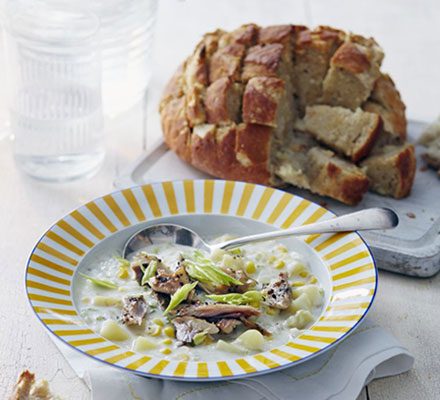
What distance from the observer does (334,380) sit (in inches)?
90.0

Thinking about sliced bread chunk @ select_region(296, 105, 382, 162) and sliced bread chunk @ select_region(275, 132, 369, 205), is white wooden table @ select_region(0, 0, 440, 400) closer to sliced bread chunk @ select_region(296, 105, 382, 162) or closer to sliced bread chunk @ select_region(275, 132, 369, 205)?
sliced bread chunk @ select_region(275, 132, 369, 205)

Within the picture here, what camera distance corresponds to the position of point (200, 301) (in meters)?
2.44

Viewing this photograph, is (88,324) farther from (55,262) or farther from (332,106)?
(332,106)

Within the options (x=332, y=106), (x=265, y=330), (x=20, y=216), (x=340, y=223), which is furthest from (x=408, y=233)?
(x=20, y=216)

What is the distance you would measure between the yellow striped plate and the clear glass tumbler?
610 mm

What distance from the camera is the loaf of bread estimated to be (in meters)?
3.25

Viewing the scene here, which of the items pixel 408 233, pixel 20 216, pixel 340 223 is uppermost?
pixel 340 223

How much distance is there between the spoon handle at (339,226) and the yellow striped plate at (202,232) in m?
0.04

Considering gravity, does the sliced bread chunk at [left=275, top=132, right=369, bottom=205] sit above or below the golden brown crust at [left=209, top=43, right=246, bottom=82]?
below

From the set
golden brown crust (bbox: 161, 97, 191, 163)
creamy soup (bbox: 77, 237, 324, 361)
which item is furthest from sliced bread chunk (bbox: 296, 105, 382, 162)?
creamy soup (bbox: 77, 237, 324, 361)

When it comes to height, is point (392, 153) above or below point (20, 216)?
above

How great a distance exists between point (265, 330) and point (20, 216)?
4.26ft

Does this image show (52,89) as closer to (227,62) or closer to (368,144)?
(227,62)

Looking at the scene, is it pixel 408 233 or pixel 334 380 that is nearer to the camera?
pixel 334 380
